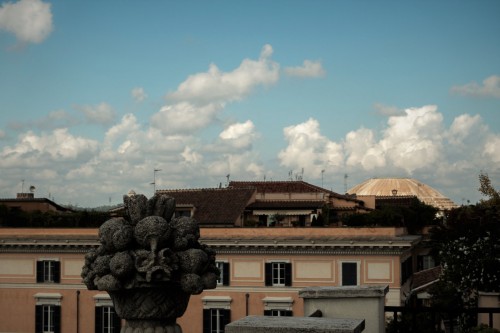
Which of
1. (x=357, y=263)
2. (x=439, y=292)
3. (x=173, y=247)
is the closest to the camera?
(x=173, y=247)

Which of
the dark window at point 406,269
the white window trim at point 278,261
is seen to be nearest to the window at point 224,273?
the white window trim at point 278,261

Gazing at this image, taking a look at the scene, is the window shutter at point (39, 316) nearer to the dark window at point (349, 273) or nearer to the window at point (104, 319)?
the window at point (104, 319)

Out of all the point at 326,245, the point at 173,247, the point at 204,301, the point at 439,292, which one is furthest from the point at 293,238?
the point at 173,247

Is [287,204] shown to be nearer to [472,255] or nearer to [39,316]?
[39,316]

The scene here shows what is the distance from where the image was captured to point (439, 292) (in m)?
34.4

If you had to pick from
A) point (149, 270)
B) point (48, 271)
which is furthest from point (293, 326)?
point (48, 271)

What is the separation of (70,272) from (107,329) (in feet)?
12.1

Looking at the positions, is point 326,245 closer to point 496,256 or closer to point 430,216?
point 496,256

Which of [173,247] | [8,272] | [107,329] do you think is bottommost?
[107,329]

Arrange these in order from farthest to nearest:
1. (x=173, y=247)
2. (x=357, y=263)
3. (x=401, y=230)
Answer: (x=401, y=230) < (x=357, y=263) < (x=173, y=247)

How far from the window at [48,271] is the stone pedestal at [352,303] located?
3706 centimetres

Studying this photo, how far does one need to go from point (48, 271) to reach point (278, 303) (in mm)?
12736

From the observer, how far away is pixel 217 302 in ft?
137

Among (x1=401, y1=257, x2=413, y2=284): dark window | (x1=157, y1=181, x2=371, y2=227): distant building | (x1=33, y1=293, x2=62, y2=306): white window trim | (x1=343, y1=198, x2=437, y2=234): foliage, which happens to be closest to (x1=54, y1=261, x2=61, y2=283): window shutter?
(x1=33, y1=293, x2=62, y2=306): white window trim
